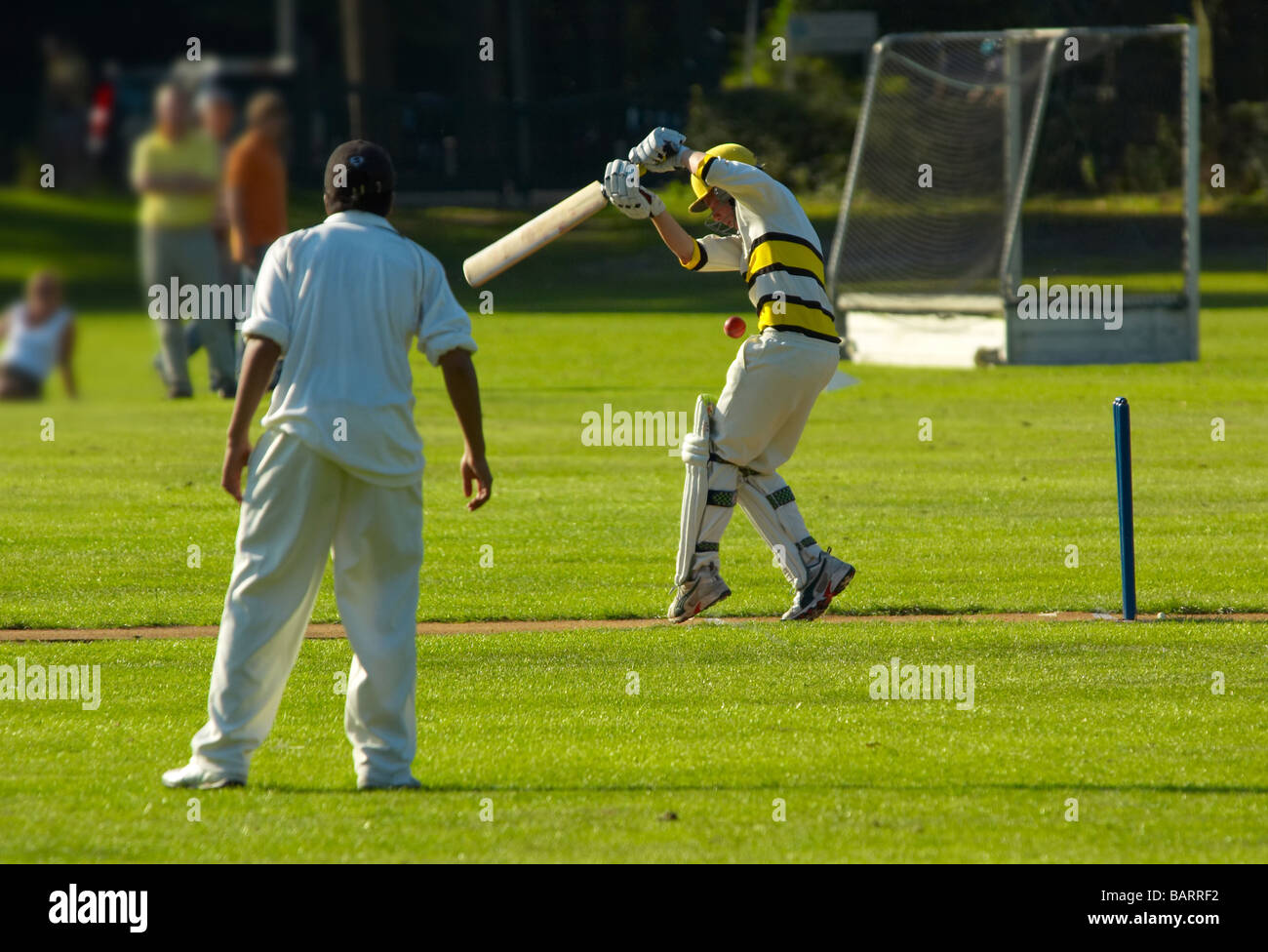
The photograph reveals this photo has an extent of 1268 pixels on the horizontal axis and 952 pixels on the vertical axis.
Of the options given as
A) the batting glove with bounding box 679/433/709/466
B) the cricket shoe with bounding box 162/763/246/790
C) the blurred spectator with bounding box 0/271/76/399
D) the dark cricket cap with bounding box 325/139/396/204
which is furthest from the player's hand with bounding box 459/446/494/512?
the batting glove with bounding box 679/433/709/466

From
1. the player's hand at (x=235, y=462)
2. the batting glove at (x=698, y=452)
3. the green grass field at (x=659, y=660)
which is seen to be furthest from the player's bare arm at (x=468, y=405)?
the batting glove at (x=698, y=452)

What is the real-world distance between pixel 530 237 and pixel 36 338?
322 centimetres

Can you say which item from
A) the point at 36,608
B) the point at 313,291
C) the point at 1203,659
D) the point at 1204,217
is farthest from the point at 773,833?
the point at 1204,217

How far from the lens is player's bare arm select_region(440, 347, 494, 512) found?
665 centimetres

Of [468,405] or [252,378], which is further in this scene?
[468,405]

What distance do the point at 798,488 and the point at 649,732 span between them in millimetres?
7576

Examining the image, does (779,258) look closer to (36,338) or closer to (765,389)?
(765,389)

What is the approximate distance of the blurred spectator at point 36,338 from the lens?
6.10 metres

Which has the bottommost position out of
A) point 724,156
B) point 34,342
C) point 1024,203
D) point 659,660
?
point 659,660

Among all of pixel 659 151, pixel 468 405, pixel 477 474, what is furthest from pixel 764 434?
pixel 468 405

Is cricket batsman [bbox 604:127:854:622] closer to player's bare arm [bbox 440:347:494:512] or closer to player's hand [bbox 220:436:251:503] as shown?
player's bare arm [bbox 440:347:494:512]

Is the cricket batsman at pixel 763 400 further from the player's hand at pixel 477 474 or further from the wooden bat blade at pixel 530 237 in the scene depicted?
the player's hand at pixel 477 474

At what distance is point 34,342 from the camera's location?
6.37m
